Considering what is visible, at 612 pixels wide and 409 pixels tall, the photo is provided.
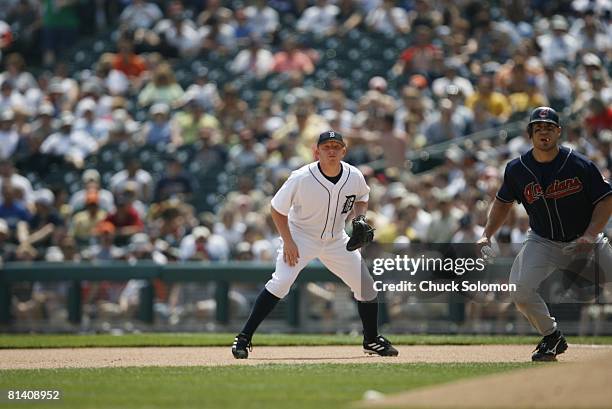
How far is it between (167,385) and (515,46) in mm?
12558

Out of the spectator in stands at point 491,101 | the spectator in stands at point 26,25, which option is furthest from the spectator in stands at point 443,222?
the spectator in stands at point 26,25

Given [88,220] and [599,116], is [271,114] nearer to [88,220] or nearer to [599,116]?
[88,220]

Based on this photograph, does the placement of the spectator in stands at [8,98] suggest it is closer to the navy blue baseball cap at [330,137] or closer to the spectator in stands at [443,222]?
the spectator in stands at [443,222]

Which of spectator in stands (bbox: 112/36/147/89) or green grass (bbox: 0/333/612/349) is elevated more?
spectator in stands (bbox: 112/36/147/89)

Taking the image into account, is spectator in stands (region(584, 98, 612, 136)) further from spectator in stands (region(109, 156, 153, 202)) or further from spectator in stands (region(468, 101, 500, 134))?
spectator in stands (region(109, 156, 153, 202))

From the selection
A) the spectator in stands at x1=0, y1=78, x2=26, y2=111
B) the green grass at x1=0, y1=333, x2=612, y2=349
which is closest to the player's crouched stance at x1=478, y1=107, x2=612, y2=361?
the green grass at x1=0, y1=333, x2=612, y2=349

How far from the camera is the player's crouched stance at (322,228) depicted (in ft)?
33.1

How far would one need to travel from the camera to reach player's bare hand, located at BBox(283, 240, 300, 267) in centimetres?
1009

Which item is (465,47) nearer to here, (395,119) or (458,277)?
(395,119)

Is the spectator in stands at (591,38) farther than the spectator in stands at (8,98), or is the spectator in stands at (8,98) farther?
the spectator in stands at (8,98)

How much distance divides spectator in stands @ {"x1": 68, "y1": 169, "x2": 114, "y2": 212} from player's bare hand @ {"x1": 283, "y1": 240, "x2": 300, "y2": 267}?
8169 mm

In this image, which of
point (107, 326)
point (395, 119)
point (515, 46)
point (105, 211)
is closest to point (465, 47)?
point (515, 46)

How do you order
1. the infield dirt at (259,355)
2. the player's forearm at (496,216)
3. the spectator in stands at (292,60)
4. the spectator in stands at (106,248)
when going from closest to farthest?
the player's forearm at (496,216)
the infield dirt at (259,355)
the spectator in stands at (106,248)
the spectator in stands at (292,60)

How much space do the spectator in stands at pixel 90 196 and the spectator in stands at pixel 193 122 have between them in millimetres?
1485
